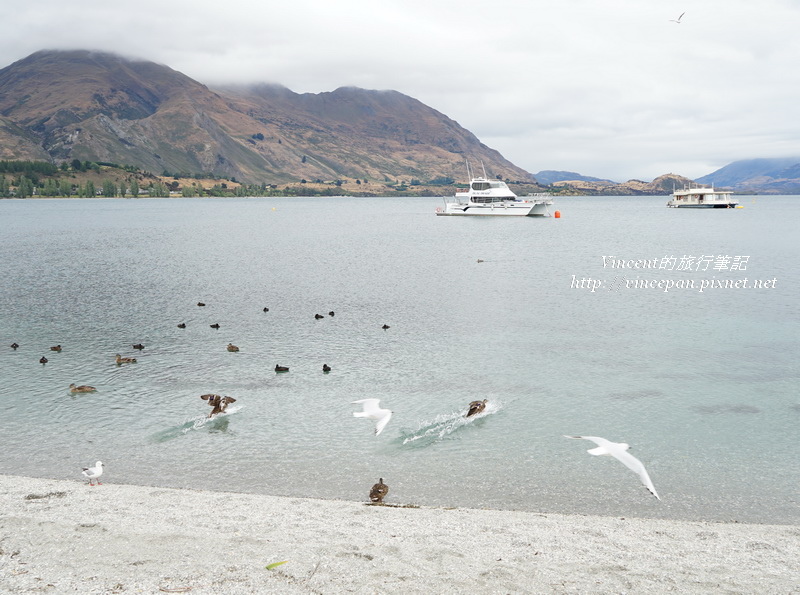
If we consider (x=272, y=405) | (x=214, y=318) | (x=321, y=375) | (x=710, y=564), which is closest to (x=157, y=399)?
(x=272, y=405)

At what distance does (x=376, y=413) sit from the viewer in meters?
23.0

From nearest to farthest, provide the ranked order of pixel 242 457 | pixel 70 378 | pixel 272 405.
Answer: pixel 242 457
pixel 272 405
pixel 70 378

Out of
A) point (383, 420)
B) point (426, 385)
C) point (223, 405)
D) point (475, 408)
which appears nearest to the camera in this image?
point (383, 420)

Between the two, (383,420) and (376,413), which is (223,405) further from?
(383,420)

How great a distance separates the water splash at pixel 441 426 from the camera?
832 inches

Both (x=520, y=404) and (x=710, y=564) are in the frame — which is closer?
(x=710, y=564)

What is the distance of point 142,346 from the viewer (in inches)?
1318

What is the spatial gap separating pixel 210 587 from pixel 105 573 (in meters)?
2.18

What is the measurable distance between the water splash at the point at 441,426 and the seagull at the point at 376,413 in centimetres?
87

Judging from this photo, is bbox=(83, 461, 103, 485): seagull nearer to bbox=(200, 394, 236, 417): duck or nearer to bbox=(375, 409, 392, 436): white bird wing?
bbox=(200, 394, 236, 417): duck

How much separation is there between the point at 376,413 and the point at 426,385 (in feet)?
16.0

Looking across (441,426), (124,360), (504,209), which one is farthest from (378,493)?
(504,209)

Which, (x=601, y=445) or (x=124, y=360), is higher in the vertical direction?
(x=124, y=360)

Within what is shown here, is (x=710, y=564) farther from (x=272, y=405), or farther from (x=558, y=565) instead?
(x=272, y=405)
